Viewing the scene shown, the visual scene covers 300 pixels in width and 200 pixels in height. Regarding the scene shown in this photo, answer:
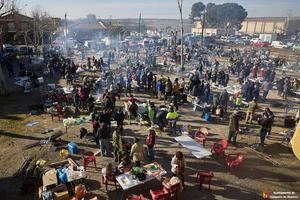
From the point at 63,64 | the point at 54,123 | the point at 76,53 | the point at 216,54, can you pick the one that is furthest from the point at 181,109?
the point at 76,53

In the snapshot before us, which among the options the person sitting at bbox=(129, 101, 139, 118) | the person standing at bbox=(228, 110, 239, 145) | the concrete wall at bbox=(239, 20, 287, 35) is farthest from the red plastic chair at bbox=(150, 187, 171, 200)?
the concrete wall at bbox=(239, 20, 287, 35)

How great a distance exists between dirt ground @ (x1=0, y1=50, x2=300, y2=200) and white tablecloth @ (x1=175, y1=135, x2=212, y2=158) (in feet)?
0.68

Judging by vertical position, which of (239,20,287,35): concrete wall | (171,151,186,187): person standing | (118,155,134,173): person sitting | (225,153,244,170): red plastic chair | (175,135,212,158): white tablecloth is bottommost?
(175,135,212,158): white tablecloth

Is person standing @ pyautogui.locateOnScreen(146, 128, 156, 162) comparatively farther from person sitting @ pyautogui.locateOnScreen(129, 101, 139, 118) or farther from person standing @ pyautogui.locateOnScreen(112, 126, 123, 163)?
person sitting @ pyautogui.locateOnScreen(129, 101, 139, 118)

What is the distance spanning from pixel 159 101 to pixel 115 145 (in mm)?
8669

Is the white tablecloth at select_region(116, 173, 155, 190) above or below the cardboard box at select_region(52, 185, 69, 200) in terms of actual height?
above

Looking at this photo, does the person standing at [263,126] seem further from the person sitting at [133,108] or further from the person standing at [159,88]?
the person standing at [159,88]

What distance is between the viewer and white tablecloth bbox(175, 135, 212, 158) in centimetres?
1170

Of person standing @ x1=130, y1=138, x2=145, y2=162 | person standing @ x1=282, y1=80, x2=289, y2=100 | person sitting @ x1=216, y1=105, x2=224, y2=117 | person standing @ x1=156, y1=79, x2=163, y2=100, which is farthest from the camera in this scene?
person standing @ x1=282, y1=80, x2=289, y2=100

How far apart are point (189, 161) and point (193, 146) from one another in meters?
1.13

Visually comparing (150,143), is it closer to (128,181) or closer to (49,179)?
(128,181)

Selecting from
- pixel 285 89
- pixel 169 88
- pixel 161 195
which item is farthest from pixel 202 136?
pixel 285 89

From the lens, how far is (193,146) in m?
12.5

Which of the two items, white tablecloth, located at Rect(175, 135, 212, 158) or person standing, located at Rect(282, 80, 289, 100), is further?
person standing, located at Rect(282, 80, 289, 100)
